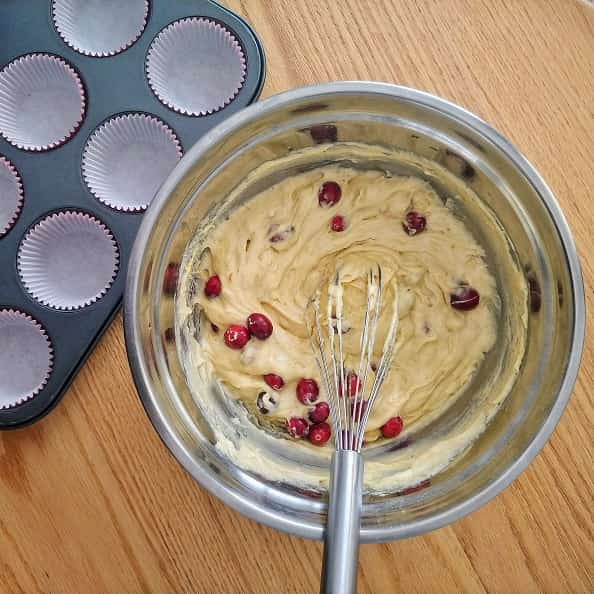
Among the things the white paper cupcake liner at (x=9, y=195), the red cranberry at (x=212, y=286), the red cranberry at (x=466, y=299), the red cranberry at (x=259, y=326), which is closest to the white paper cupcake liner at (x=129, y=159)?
the white paper cupcake liner at (x=9, y=195)

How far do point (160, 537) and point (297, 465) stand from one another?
1.28 ft

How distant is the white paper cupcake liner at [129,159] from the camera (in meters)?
1.47

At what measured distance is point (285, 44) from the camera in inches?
57.6

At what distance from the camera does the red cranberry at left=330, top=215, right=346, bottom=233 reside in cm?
136

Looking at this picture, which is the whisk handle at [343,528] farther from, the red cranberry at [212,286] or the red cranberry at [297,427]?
the red cranberry at [212,286]

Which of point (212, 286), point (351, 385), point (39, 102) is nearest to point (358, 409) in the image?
point (351, 385)

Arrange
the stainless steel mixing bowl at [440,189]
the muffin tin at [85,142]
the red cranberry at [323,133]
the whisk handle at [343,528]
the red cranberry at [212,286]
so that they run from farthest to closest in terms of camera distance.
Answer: the muffin tin at [85,142] → the red cranberry at [212,286] → the red cranberry at [323,133] → the stainless steel mixing bowl at [440,189] → the whisk handle at [343,528]

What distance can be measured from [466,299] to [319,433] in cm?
43

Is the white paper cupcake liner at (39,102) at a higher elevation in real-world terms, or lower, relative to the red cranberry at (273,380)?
higher

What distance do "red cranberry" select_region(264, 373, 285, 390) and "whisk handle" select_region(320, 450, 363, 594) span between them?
293mm

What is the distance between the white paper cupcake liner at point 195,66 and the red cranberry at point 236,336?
51 centimetres

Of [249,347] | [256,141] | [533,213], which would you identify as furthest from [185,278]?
[533,213]

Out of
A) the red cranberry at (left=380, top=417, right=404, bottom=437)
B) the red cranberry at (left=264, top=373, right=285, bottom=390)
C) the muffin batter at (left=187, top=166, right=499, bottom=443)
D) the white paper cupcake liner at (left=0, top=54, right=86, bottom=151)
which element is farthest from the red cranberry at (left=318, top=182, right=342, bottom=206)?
the white paper cupcake liner at (left=0, top=54, right=86, bottom=151)

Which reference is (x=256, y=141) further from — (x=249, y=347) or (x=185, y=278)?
(x=249, y=347)
